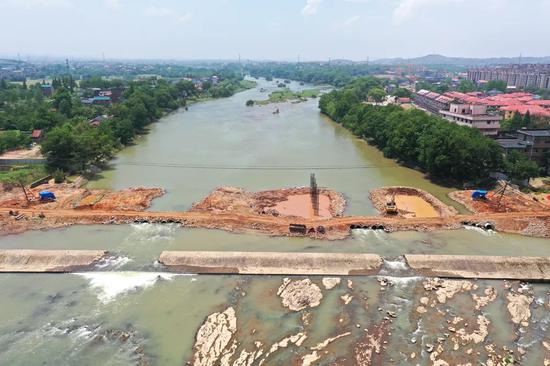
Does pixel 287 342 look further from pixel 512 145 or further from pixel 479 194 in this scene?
pixel 512 145

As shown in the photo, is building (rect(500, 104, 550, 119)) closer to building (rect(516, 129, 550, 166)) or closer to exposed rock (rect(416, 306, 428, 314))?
building (rect(516, 129, 550, 166))

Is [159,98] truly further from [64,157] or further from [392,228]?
[392,228]

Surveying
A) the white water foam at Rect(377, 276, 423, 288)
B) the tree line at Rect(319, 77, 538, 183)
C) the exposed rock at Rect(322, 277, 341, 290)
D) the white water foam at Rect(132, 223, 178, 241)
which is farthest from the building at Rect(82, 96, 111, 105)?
the white water foam at Rect(377, 276, 423, 288)

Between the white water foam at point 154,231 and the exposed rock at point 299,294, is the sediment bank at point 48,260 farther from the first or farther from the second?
the exposed rock at point 299,294

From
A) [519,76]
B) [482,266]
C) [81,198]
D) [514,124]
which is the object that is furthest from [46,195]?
[519,76]

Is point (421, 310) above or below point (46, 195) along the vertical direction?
below

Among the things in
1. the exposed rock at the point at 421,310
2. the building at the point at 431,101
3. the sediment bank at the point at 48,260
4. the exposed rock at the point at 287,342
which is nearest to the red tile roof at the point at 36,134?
the sediment bank at the point at 48,260
